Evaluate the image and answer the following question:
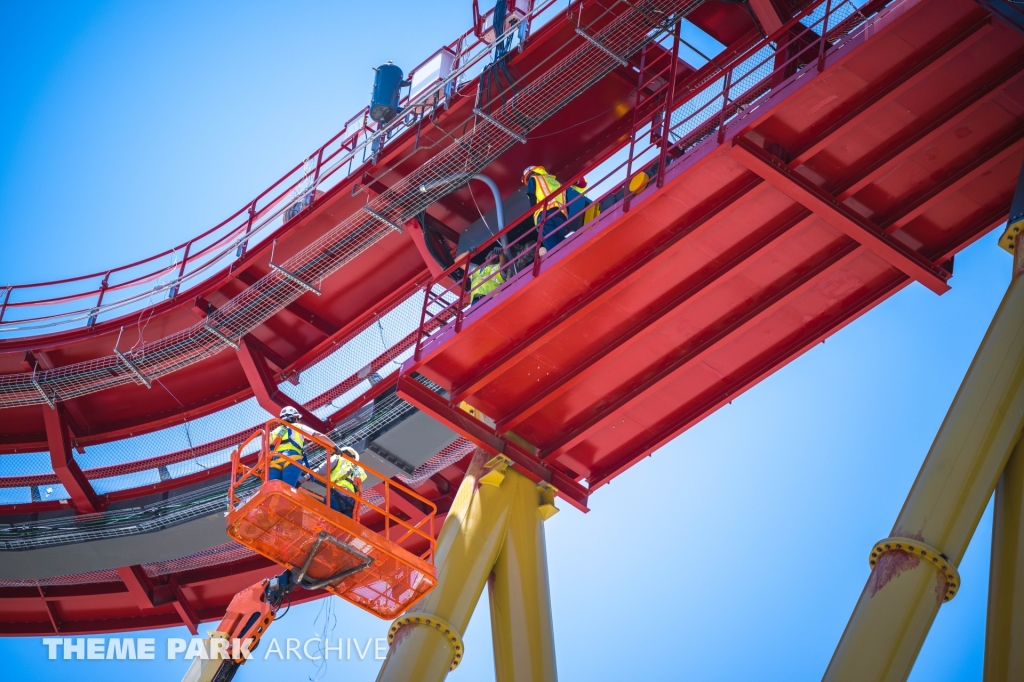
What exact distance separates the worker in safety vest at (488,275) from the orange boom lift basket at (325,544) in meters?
2.98

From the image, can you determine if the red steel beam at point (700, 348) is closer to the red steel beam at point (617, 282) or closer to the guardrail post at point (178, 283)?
the red steel beam at point (617, 282)

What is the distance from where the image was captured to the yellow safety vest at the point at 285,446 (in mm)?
12570

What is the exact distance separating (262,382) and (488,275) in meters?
3.89

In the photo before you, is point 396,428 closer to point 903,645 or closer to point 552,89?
point 552,89

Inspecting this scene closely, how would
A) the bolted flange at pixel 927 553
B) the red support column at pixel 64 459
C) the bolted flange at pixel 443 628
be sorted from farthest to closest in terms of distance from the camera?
1. the red support column at pixel 64 459
2. the bolted flange at pixel 443 628
3. the bolted flange at pixel 927 553

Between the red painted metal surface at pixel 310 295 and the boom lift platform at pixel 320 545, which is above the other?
the red painted metal surface at pixel 310 295

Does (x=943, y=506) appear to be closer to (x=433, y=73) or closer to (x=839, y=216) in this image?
(x=839, y=216)

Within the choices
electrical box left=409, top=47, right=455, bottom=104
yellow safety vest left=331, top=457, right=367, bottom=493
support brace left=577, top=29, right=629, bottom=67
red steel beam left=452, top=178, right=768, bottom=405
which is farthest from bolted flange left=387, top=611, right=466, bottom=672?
support brace left=577, top=29, right=629, bottom=67

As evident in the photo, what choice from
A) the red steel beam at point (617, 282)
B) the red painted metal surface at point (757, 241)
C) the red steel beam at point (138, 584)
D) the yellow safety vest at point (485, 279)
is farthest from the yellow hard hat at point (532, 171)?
the red steel beam at point (138, 584)

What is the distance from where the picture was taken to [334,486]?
12789 mm

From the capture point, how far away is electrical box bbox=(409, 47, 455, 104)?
15281mm

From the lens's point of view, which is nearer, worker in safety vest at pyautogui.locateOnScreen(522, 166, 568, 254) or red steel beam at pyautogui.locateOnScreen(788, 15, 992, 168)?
red steel beam at pyautogui.locateOnScreen(788, 15, 992, 168)

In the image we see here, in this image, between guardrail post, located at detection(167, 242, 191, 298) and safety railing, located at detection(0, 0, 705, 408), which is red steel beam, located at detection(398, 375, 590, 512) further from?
guardrail post, located at detection(167, 242, 191, 298)

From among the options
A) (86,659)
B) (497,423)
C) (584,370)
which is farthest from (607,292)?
(86,659)
